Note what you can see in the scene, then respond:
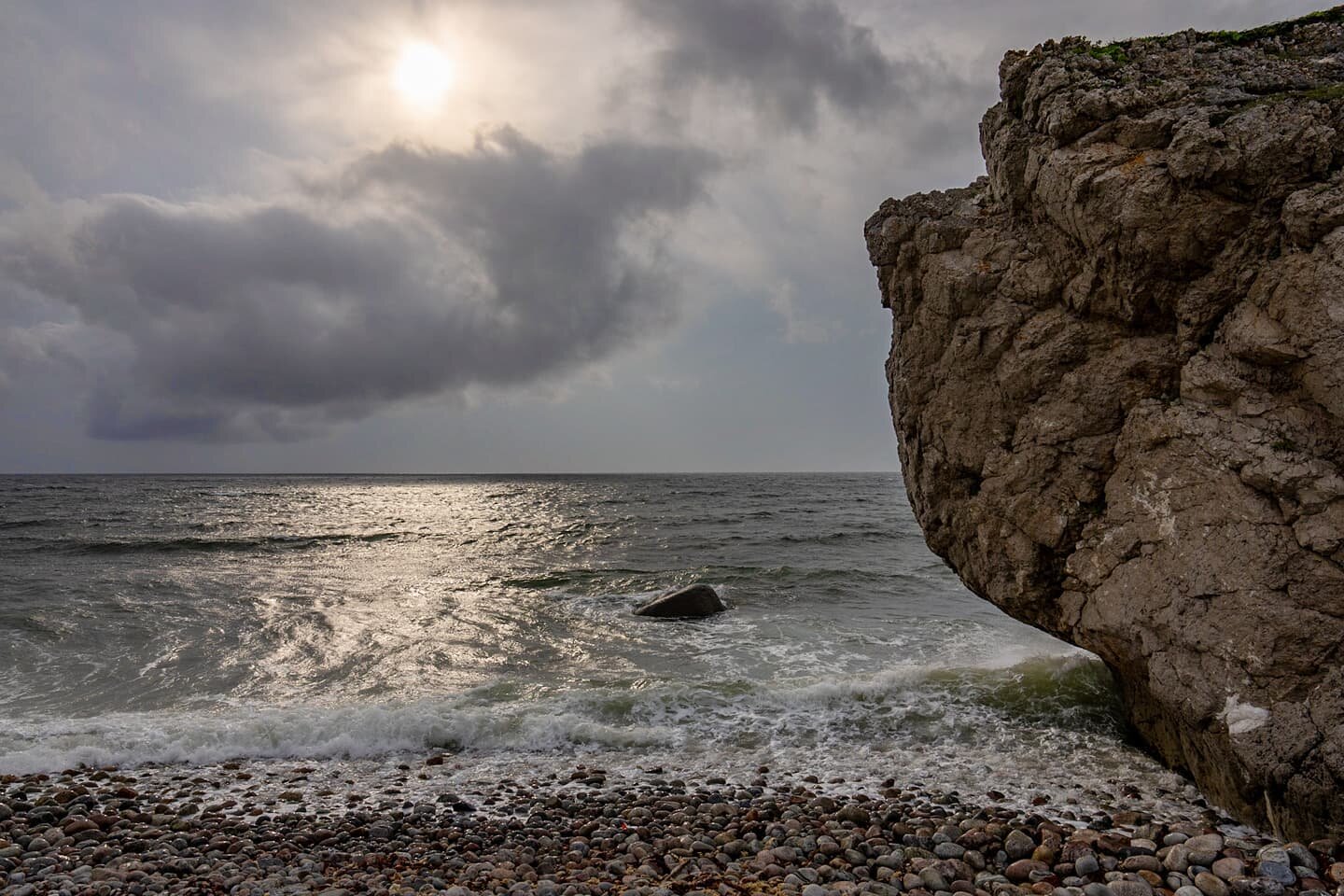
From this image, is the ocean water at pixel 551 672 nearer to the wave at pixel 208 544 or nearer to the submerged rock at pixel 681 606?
the submerged rock at pixel 681 606

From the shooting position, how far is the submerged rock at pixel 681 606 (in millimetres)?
20672

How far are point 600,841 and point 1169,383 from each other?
8.15m

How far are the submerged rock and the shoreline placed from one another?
11.0m

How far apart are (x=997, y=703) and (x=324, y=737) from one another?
35.1ft

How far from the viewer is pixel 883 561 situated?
3008cm

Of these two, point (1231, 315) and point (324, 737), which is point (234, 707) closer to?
point (324, 737)

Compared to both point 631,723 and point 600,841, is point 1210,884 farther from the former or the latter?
point 631,723

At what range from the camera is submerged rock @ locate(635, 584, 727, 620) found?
20672 mm

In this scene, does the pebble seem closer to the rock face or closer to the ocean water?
the rock face

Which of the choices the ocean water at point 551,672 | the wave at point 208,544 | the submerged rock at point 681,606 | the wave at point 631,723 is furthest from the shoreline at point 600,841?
the wave at point 208,544

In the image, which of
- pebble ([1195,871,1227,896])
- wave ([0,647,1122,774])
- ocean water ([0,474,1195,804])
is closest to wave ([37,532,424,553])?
ocean water ([0,474,1195,804])

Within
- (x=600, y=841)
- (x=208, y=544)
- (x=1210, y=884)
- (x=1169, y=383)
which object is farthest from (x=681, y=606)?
(x=208, y=544)

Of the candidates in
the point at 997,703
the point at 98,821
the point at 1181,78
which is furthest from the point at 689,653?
the point at 1181,78

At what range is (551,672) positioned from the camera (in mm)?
14836
